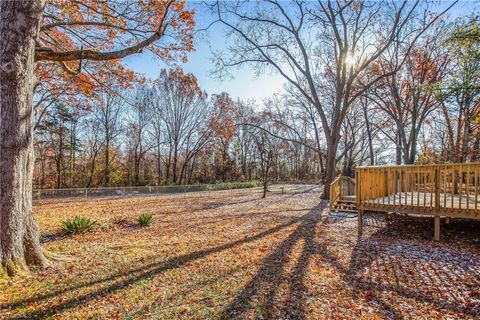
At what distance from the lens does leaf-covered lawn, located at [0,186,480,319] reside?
2990 mm

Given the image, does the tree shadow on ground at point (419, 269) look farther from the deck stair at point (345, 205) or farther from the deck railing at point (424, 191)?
the deck stair at point (345, 205)

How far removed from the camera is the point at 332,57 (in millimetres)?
15742

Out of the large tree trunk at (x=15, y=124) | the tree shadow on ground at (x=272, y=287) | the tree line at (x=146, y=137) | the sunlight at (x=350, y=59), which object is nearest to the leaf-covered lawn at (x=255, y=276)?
the tree shadow on ground at (x=272, y=287)

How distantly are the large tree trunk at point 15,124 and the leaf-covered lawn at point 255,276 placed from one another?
56 cm

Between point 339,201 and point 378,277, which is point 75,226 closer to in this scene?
point 378,277

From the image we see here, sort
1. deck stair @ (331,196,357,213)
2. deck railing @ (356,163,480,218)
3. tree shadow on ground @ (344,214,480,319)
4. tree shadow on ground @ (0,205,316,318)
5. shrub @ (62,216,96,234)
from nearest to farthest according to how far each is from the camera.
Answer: tree shadow on ground @ (0,205,316,318), tree shadow on ground @ (344,214,480,319), deck railing @ (356,163,480,218), shrub @ (62,216,96,234), deck stair @ (331,196,357,213)

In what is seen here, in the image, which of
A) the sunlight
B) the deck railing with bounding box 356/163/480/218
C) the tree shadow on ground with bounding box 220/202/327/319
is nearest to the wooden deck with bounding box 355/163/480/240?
the deck railing with bounding box 356/163/480/218

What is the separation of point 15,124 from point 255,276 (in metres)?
4.23

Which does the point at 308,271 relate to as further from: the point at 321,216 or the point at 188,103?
the point at 188,103

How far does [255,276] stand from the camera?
13.0 feet

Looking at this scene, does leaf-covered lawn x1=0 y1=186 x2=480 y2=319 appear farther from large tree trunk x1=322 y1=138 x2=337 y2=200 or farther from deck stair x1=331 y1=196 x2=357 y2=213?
large tree trunk x1=322 y1=138 x2=337 y2=200

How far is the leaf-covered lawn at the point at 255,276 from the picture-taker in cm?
299

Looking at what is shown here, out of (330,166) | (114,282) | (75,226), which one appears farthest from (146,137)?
(114,282)

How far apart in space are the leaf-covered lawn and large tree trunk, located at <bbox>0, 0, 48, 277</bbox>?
56 cm
